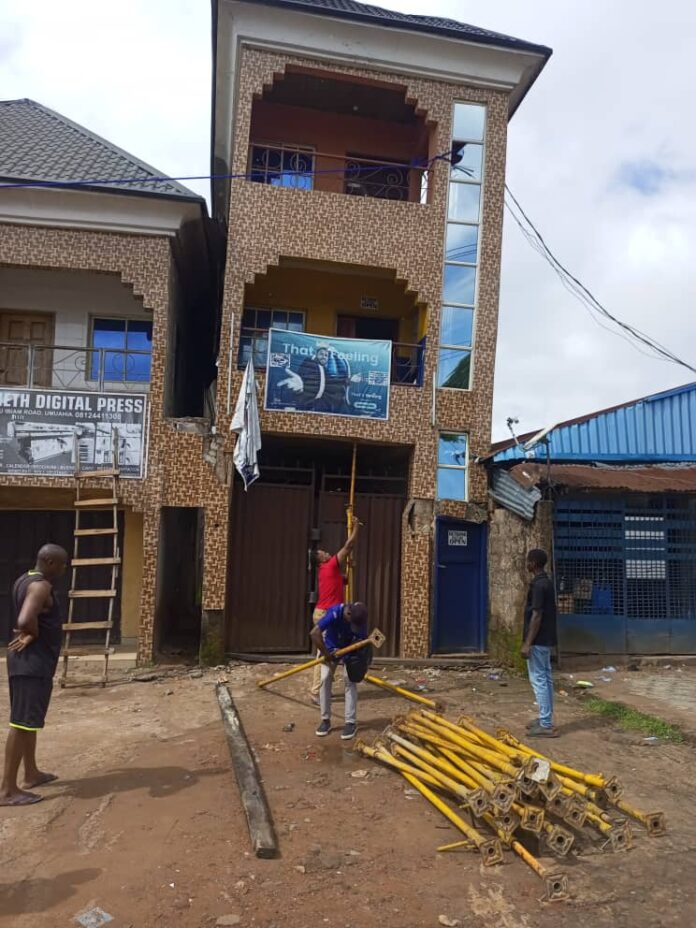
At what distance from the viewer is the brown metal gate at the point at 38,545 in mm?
10336

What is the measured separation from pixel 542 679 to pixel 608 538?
4323 millimetres

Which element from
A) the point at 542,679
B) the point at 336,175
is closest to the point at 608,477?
the point at 542,679

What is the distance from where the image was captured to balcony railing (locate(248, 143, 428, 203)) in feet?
37.4

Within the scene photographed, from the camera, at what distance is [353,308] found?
11.9 m

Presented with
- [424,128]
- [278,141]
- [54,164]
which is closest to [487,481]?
[424,128]

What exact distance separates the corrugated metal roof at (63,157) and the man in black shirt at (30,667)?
21.3ft

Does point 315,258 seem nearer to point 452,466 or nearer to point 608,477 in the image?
point 452,466

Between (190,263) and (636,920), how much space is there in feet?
35.1

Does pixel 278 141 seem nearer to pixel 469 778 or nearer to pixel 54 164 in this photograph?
pixel 54 164

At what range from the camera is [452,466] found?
1002 cm

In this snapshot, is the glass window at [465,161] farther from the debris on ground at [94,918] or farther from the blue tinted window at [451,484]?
the debris on ground at [94,918]

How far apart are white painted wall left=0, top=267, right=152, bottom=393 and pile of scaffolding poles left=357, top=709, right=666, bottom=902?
774 centimetres

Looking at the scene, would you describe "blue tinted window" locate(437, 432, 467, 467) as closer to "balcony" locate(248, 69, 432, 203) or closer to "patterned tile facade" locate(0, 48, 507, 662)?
"patterned tile facade" locate(0, 48, 507, 662)

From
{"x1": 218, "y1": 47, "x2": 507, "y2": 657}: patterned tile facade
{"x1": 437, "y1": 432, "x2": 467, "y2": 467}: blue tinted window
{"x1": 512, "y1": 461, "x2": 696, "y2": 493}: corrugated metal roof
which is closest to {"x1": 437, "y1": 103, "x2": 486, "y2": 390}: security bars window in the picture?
{"x1": 218, "y1": 47, "x2": 507, "y2": 657}: patterned tile facade
